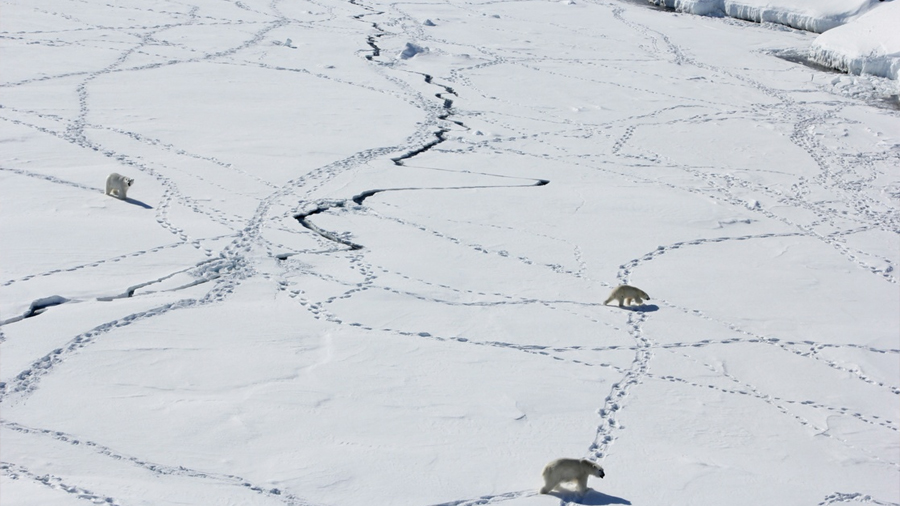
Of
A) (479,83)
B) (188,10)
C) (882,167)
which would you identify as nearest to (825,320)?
(882,167)

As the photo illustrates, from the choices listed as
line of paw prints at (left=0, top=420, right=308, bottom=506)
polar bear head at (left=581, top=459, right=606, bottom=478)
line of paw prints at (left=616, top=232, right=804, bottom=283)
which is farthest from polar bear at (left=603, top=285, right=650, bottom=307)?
line of paw prints at (left=0, top=420, right=308, bottom=506)

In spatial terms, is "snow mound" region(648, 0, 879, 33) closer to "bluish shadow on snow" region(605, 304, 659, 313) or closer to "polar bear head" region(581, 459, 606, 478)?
"bluish shadow on snow" region(605, 304, 659, 313)

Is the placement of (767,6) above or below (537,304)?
above

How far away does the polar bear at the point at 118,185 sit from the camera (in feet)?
24.0

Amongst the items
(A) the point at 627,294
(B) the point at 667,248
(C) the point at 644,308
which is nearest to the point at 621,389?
(A) the point at 627,294

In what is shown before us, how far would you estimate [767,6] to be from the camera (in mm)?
17328

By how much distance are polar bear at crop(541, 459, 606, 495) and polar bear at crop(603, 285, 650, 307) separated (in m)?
2.34

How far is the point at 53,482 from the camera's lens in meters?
3.77

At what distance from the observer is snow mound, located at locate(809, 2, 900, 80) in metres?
13.2

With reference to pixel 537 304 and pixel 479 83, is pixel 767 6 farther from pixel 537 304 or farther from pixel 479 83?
pixel 537 304

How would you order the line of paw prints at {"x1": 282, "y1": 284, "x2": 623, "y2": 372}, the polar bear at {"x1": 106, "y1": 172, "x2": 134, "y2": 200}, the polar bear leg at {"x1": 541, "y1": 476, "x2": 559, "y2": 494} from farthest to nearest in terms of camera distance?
the polar bear at {"x1": 106, "y1": 172, "x2": 134, "y2": 200}, the line of paw prints at {"x1": 282, "y1": 284, "x2": 623, "y2": 372}, the polar bear leg at {"x1": 541, "y1": 476, "x2": 559, "y2": 494}

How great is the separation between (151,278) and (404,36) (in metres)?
9.01

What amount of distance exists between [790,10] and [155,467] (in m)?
15.9

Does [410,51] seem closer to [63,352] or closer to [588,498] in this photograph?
[63,352]
